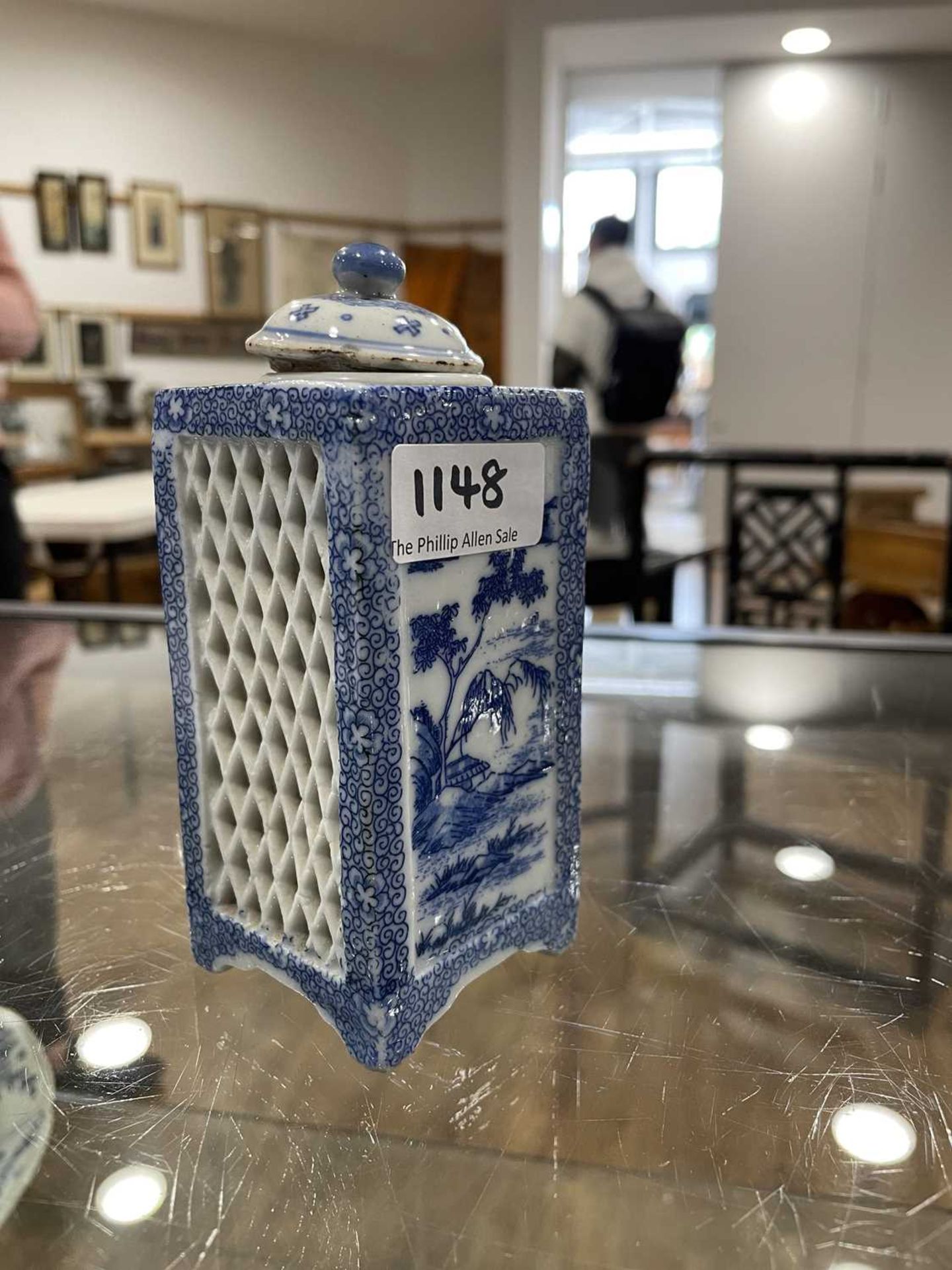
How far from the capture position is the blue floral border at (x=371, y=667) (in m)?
0.37

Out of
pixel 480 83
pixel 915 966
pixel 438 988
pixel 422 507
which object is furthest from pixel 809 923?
pixel 480 83

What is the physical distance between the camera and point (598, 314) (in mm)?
2430

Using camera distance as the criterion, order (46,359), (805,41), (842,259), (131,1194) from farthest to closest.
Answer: (46,359), (842,259), (805,41), (131,1194)

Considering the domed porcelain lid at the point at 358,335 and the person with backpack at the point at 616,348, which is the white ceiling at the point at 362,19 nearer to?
the person with backpack at the point at 616,348

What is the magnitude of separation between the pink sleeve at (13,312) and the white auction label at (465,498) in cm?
110

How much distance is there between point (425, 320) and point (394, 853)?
0.72ft

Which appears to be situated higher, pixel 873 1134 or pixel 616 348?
pixel 616 348

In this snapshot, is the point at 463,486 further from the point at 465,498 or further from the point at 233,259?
the point at 233,259

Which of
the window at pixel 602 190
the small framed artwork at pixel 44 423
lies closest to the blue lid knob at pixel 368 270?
the small framed artwork at pixel 44 423

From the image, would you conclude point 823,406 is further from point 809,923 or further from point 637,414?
point 809,923

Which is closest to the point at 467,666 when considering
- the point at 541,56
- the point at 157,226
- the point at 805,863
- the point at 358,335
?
the point at 358,335

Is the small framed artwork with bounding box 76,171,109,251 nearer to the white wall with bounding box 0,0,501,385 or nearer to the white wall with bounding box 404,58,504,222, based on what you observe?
the white wall with bounding box 0,0,501,385

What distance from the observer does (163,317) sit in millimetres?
4566

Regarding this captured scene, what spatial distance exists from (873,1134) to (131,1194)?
27 cm
